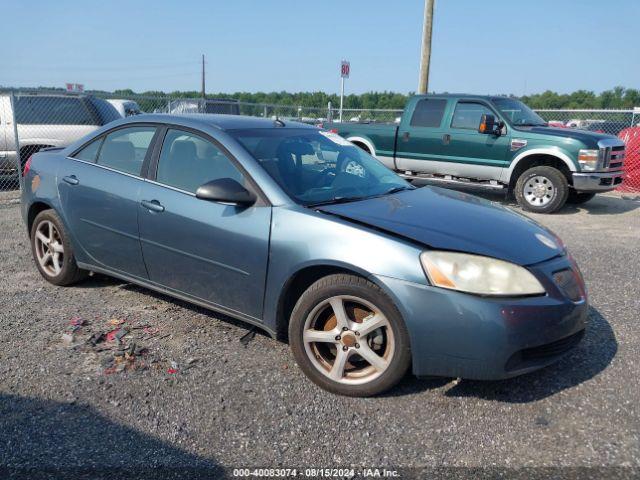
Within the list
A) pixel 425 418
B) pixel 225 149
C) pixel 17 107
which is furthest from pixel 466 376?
pixel 17 107

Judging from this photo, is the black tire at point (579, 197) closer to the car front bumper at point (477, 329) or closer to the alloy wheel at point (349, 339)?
the car front bumper at point (477, 329)

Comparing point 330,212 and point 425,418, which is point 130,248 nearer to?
point 330,212

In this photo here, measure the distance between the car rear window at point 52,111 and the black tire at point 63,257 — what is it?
19.8 ft

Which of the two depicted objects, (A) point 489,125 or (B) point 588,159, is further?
(A) point 489,125

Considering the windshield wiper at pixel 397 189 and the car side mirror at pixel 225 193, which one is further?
the windshield wiper at pixel 397 189

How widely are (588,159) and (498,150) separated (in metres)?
1.42

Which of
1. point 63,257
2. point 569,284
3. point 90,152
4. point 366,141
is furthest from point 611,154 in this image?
point 63,257

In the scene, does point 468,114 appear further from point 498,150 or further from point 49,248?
point 49,248

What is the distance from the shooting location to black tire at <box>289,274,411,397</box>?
9.49ft

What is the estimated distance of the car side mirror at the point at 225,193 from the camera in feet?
10.7

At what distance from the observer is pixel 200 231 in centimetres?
351

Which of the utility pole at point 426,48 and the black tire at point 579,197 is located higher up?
the utility pole at point 426,48

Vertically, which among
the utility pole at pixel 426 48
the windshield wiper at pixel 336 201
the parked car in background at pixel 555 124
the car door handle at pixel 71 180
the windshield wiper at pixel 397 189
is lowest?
the car door handle at pixel 71 180

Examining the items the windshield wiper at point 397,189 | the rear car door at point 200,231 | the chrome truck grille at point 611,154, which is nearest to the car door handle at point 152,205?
the rear car door at point 200,231
